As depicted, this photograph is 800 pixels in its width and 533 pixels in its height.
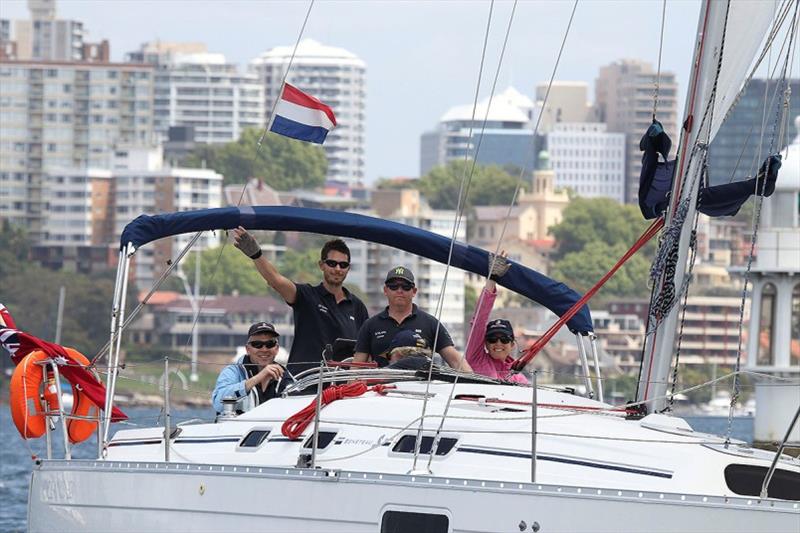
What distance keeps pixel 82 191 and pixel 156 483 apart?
134 metres

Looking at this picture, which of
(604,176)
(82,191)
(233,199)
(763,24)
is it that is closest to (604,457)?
(763,24)

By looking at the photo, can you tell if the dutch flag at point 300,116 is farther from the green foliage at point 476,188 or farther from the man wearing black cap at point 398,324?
the green foliage at point 476,188

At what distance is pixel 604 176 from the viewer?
653 feet

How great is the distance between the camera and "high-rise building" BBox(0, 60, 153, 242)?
157000 mm

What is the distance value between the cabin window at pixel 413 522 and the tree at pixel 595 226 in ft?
416

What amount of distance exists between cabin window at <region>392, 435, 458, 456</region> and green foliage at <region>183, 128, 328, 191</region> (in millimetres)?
140322

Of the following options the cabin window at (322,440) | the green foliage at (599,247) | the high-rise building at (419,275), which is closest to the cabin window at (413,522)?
the cabin window at (322,440)

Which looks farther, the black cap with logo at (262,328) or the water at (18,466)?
the water at (18,466)

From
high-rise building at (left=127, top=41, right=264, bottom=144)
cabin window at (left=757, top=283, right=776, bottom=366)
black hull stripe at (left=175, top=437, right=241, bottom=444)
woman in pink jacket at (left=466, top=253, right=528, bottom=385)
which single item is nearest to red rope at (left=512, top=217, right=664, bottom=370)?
woman in pink jacket at (left=466, top=253, right=528, bottom=385)

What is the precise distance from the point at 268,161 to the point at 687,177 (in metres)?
146

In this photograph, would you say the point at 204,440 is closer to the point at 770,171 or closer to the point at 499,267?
the point at 499,267

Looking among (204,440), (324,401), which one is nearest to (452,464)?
(324,401)

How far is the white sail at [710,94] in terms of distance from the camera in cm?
1102

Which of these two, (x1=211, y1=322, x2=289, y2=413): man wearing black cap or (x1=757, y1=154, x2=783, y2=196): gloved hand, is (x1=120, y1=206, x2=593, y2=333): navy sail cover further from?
(x1=757, y1=154, x2=783, y2=196): gloved hand
